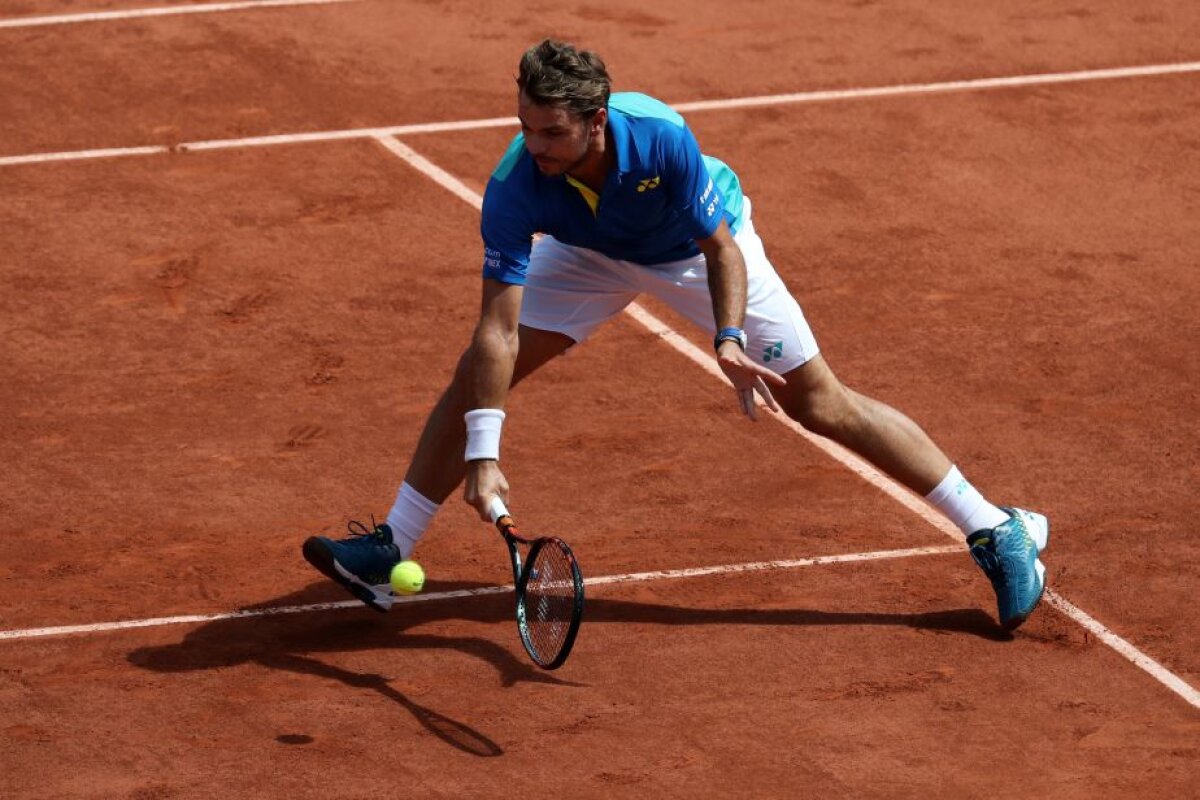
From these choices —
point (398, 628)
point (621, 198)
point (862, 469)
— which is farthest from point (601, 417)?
point (621, 198)

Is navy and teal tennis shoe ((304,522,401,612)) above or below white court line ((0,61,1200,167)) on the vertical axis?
below

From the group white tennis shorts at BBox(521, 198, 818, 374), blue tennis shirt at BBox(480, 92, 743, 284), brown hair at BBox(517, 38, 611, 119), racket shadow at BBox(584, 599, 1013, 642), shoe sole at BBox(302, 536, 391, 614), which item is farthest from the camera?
racket shadow at BBox(584, 599, 1013, 642)

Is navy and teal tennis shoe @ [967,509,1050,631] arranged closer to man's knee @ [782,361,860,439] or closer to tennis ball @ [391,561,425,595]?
man's knee @ [782,361,860,439]

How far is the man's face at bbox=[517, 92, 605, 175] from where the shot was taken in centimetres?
634

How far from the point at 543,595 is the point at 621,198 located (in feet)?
4.21

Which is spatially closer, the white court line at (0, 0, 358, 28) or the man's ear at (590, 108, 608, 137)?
the man's ear at (590, 108, 608, 137)

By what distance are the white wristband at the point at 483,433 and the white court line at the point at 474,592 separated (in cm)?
112

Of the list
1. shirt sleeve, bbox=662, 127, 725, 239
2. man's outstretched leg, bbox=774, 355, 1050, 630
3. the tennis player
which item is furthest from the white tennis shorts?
shirt sleeve, bbox=662, 127, 725, 239

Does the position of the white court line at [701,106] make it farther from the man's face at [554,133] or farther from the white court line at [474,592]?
the man's face at [554,133]

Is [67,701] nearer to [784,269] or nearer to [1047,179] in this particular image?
[784,269]

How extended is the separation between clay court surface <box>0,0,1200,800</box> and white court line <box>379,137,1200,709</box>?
35 mm

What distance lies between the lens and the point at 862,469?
8.42 meters

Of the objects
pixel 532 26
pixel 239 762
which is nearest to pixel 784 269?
pixel 532 26

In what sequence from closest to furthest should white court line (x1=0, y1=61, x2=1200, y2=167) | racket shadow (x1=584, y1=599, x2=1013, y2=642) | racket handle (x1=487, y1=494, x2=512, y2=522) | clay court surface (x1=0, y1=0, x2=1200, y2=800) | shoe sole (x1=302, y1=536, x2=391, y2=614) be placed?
racket handle (x1=487, y1=494, x2=512, y2=522) → clay court surface (x1=0, y1=0, x2=1200, y2=800) → shoe sole (x1=302, y1=536, x2=391, y2=614) → racket shadow (x1=584, y1=599, x2=1013, y2=642) → white court line (x1=0, y1=61, x2=1200, y2=167)
